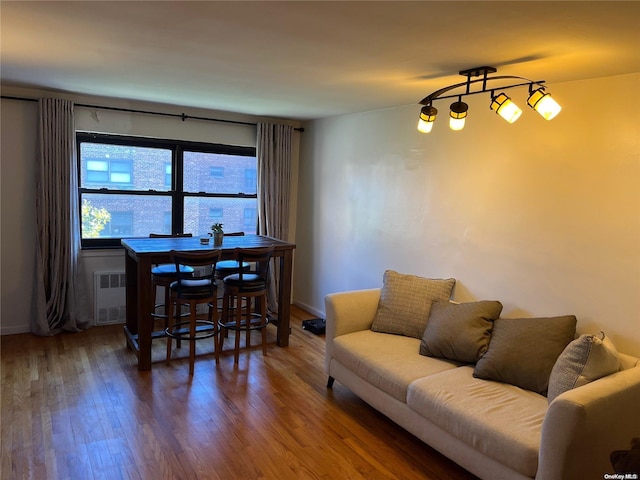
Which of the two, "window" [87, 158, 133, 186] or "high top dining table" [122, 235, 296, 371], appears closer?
"high top dining table" [122, 235, 296, 371]

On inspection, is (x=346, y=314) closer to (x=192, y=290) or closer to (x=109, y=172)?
(x=192, y=290)

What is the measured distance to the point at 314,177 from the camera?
5383 mm

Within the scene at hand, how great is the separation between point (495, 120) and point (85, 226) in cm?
402

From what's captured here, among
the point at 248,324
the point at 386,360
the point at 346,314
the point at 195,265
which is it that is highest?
the point at 195,265

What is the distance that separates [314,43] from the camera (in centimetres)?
234

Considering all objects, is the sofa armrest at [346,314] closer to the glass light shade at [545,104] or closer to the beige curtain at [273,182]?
the glass light shade at [545,104]

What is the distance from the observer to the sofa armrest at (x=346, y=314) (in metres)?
3.40

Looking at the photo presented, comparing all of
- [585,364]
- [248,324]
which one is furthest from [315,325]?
[585,364]

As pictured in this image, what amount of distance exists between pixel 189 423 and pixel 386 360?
4.38 feet

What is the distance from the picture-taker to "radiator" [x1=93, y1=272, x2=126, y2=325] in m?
4.68

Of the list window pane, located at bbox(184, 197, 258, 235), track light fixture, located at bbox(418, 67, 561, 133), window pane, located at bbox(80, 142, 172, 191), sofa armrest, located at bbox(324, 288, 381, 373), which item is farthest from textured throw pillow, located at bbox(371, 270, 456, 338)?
window pane, located at bbox(80, 142, 172, 191)

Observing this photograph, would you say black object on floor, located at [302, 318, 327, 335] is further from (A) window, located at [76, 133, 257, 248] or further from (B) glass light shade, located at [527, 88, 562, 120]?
(B) glass light shade, located at [527, 88, 562, 120]

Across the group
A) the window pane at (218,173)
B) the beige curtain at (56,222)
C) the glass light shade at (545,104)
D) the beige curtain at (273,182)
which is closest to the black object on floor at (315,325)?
the beige curtain at (273,182)

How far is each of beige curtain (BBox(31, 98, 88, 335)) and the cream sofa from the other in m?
2.83
